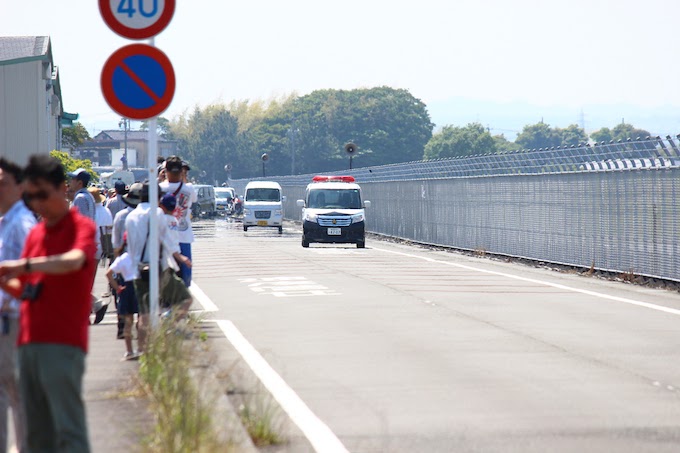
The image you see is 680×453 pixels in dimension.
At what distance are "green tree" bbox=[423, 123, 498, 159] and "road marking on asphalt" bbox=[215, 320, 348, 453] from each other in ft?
503

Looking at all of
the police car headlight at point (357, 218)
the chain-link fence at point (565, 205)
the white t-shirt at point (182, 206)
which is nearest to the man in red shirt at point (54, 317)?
the white t-shirt at point (182, 206)

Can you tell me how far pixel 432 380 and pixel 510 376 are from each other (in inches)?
27.7

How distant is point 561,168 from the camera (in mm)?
27391

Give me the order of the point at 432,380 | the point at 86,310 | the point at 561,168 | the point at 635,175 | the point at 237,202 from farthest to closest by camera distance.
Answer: the point at 237,202
the point at 561,168
the point at 635,175
the point at 432,380
the point at 86,310

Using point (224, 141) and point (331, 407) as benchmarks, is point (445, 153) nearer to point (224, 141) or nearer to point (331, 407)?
point (224, 141)

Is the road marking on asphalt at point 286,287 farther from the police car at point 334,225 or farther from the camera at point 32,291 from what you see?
the police car at point 334,225

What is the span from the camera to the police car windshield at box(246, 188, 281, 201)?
53.3 metres

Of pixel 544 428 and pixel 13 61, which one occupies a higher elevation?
pixel 13 61

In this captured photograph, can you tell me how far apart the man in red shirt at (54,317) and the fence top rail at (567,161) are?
1627cm

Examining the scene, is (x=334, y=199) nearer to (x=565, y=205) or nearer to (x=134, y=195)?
(x=565, y=205)

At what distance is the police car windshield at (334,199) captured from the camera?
3816cm

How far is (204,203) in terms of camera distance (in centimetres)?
7181

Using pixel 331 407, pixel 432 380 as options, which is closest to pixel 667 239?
pixel 432 380

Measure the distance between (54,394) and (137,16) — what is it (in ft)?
17.7
